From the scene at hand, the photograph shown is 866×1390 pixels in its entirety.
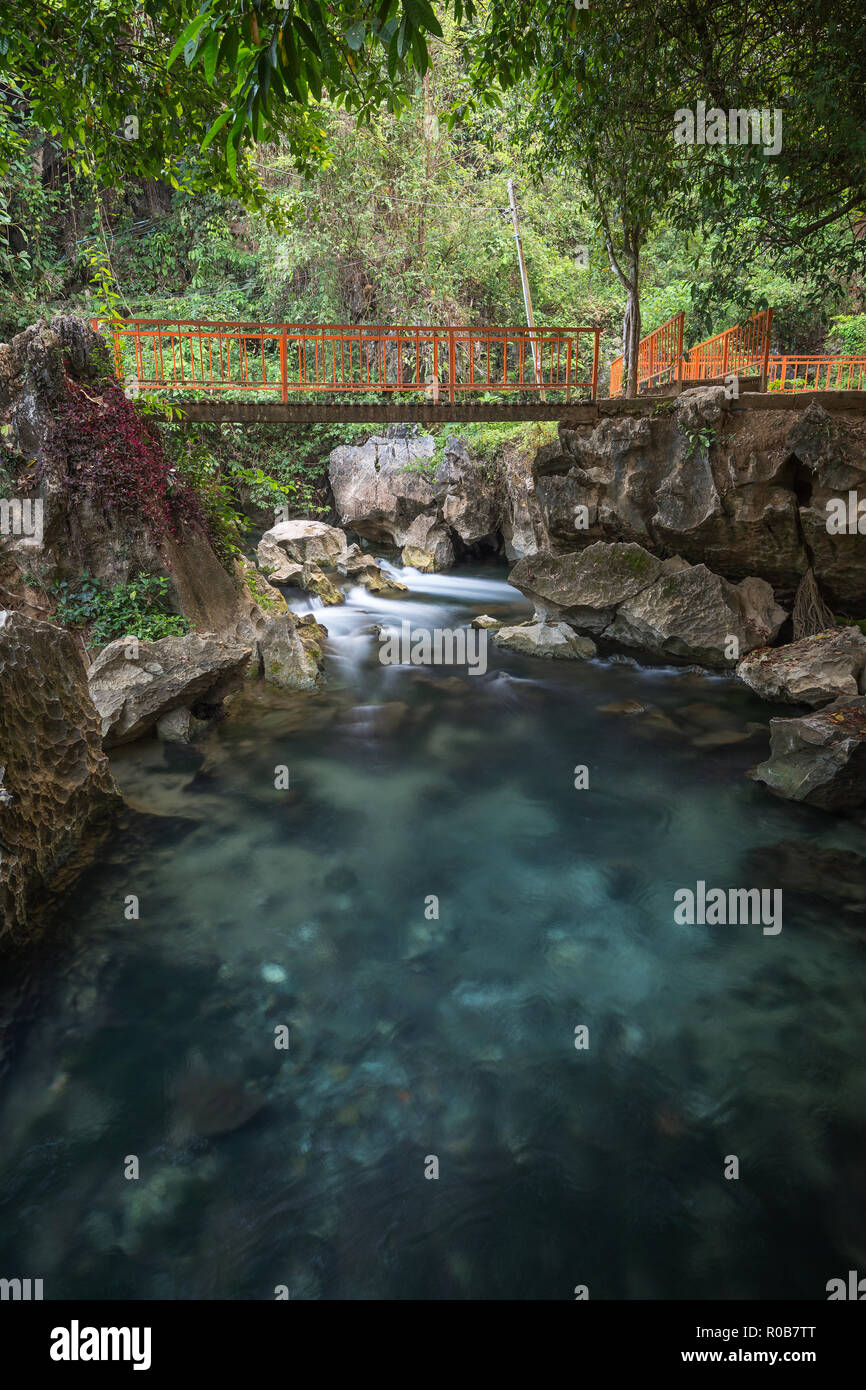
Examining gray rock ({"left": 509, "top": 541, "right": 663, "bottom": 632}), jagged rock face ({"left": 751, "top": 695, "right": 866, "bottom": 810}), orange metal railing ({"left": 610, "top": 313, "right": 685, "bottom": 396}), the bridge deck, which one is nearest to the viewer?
jagged rock face ({"left": 751, "top": 695, "right": 866, "bottom": 810})

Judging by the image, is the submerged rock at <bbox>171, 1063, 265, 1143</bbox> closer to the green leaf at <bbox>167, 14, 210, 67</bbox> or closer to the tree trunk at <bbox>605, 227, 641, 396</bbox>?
the green leaf at <bbox>167, 14, 210, 67</bbox>

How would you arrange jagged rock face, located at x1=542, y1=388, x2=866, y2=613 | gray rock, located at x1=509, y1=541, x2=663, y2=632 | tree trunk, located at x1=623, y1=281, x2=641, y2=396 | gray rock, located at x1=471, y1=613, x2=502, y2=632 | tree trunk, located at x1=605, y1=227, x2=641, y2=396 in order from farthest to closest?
tree trunk, located at x1=623, y1=281, x2=641, y2=396 → gray rock, located at x1=471, y1=613, x2=502, y2=632 → tree trunk, located at x1=605, y1=227, x2=641, y2=396 → gray rock, located at x1=509, y1=541, x2=663, y2=632 → jagged rock face, located at x1=542, y1=388, x2=866, y2=613

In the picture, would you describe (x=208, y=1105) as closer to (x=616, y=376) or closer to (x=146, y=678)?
(x=146, y=678)

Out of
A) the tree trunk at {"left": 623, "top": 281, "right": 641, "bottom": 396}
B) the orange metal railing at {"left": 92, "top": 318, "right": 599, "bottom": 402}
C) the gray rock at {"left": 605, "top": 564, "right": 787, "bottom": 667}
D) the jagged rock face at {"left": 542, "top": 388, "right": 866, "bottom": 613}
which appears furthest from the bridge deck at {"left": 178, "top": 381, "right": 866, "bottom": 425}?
the tree trunk at {"left": 623, "top": 281, "right": 641, "bottom": 396}

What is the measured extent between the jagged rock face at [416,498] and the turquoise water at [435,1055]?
36.4 feet

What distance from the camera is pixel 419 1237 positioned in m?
3.51

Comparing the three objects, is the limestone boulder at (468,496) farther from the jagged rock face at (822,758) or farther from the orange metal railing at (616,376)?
the jagged rock face at (822,758)

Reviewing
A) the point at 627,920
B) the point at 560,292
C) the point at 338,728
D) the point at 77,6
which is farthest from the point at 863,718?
the point at 560,292

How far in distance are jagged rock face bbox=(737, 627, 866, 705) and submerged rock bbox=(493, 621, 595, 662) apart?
237cm

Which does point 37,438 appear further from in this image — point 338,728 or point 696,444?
point 696,444

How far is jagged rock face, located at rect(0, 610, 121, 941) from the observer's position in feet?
16.9

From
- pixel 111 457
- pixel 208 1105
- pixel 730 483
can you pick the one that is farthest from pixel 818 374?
pixel 208 1105

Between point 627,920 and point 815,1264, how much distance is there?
2.54m

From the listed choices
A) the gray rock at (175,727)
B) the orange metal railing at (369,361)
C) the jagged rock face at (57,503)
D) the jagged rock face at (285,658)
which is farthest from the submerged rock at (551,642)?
the gray rock at (175,727)
